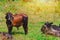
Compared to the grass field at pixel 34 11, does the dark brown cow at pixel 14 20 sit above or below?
above

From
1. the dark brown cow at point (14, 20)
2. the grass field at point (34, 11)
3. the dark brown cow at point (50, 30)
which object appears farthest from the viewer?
the grass field at point (34, 11)

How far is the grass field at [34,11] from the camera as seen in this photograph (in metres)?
14.6

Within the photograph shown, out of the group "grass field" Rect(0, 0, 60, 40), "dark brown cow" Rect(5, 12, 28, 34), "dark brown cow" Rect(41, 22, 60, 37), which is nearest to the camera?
"dark brown cow" Rect(5, 12, 28, 34)

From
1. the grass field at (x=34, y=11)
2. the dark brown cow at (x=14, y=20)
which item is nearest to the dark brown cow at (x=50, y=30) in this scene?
the grass field at (x=34, y=11)

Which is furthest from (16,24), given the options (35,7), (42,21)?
(35,7)

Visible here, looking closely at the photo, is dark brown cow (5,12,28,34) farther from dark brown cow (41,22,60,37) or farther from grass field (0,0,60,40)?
dark brown cow (41,22,60,37)

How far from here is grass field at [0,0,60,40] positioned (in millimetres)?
14645

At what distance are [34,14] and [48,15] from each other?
2.71 feet

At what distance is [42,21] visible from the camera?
1681 cm

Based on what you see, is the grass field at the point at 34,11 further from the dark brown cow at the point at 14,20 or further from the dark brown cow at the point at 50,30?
the dark brown cow at the point at 14,20

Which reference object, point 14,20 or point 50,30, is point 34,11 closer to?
point 50,30

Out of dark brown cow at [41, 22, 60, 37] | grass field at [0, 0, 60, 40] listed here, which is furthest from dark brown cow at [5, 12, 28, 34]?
dark brown cow at [41, 22, 60, 37]

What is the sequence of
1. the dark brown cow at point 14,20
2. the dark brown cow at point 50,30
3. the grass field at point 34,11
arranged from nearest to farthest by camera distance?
the dark brown cow at point 14,20 → the dark brown cow at point 50,30 → the grass field at point 34,11

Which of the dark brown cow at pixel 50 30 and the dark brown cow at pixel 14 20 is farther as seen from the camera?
the dark brown cow at pixel 50 30
